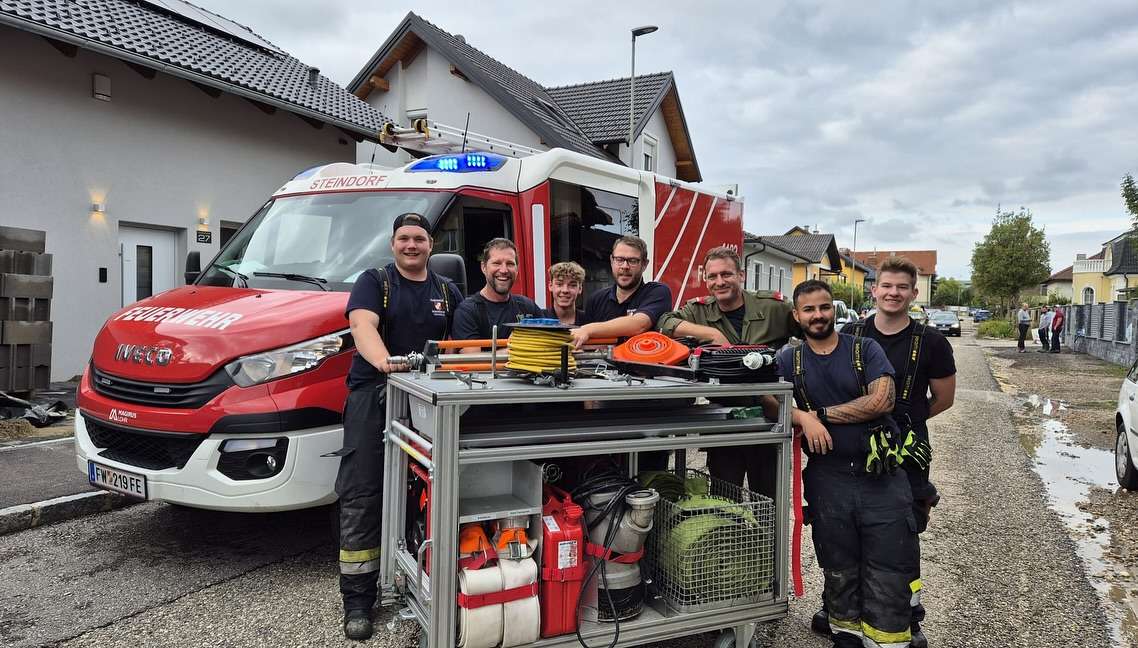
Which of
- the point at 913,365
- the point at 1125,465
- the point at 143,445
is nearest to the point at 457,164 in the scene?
the point at 143,445

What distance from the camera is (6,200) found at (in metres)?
9.45

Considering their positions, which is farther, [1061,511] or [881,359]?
[1061,511]

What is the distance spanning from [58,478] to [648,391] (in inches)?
198

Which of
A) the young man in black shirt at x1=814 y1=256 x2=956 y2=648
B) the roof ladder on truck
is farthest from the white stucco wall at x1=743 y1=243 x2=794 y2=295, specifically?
the young man in black shirt at x1=814 y1=256 x2=956 y2=648

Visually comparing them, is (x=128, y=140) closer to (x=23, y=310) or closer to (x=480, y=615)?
(x=23, y=310)

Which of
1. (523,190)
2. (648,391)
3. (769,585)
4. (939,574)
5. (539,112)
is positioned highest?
→ (539,112)

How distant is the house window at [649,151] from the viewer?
22.7 metres

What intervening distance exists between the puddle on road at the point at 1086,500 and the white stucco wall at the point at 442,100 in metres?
13.3

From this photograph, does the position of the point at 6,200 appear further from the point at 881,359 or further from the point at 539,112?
the point at 539,112

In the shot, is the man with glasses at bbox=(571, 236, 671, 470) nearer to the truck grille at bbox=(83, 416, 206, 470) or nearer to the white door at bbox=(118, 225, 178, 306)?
the truck grille at bbox=(83, 416, 206, 470)

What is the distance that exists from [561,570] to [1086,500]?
5.61m

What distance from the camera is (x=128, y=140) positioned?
10969mm

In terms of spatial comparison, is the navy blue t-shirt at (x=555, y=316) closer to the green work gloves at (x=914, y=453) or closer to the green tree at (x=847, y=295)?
the green work gloves at (x=914, y=453)

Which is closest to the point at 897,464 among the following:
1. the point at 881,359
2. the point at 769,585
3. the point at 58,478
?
the point at 881,359
